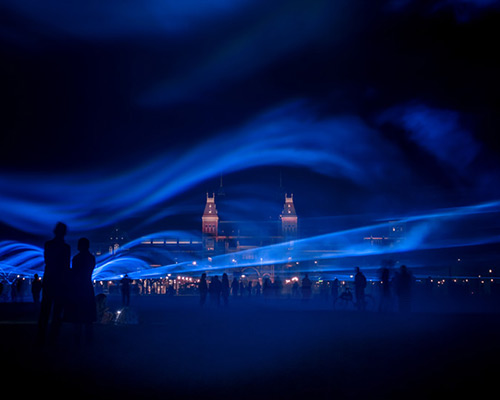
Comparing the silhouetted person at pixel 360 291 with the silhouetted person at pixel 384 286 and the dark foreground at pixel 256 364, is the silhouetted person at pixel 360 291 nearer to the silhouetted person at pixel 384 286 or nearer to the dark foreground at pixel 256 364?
the silhouetted person at pixel 384 286

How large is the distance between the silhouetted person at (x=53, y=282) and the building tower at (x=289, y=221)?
150182 millimetres

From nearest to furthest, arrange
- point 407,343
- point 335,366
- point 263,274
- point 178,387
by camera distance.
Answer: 1. point 178,387
2. point 335,366
3. point 407,343
4. point 263,274

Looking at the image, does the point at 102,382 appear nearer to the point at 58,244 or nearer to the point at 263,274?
the point at 58,244

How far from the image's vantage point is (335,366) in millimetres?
6586

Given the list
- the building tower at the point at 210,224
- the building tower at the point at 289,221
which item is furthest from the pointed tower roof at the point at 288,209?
the building tower at the point at 210,224

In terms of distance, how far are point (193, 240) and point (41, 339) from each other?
528 ft

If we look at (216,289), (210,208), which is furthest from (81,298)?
(210,208)

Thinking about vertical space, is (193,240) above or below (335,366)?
above

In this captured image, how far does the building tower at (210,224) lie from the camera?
6161 inches

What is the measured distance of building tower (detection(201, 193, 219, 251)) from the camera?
156 m

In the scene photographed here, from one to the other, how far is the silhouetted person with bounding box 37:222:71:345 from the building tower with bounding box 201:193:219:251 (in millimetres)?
147070

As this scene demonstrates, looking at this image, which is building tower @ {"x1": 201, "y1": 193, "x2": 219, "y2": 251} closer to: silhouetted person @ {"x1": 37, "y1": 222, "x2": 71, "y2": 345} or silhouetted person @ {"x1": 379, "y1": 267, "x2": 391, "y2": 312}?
silhouetted person @ {"x1": 379, "y1": 267, "x2": 391, "y2": 312}

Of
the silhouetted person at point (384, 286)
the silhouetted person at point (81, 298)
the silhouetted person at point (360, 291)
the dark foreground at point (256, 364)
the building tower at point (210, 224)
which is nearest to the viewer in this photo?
the dark foreground at point (256, 364)

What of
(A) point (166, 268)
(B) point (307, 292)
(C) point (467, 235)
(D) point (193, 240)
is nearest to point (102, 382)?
(B) point (307, 292)
